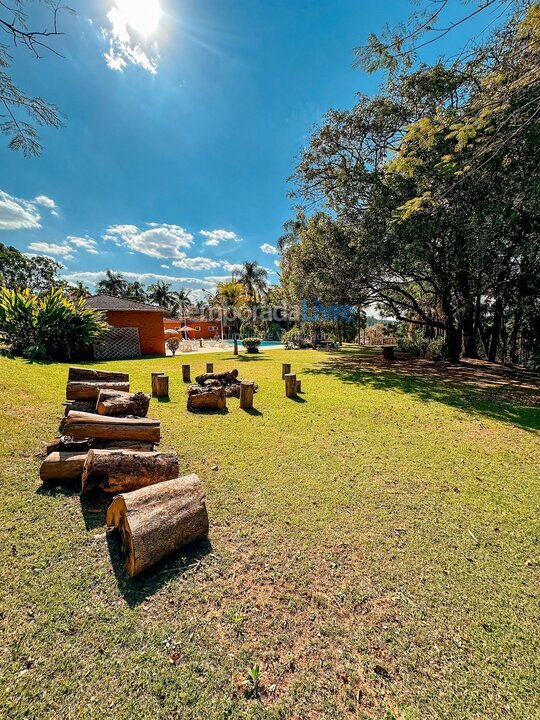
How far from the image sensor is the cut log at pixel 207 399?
20.7 ft

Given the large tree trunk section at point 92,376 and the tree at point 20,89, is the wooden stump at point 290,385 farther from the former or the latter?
the tree at point 20,89

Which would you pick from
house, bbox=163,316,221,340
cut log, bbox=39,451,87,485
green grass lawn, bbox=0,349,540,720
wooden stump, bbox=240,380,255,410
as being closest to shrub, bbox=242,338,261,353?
wooden stump, bbox=240,380,255,410

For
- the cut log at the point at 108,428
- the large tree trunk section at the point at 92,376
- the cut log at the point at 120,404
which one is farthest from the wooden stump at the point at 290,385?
the cut log at the point at 108,428

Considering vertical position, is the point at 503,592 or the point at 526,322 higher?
the point at 526,322

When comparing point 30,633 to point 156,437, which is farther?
point 156,437

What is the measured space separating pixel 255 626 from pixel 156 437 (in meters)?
2.57

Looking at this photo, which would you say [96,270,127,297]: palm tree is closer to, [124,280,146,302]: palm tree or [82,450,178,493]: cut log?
[124,280,146,302]: palm tree

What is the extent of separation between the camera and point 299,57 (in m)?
9.29

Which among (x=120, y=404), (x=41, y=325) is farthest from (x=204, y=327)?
(x=120, y=404)

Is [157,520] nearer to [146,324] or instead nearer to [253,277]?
[146,324]

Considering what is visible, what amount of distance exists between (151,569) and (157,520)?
38cm

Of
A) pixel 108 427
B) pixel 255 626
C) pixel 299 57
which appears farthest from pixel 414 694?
pixel 299 57

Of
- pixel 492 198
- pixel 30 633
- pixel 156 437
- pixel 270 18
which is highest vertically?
pixel 270 18

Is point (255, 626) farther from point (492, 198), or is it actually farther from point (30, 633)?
point (492, 198)
